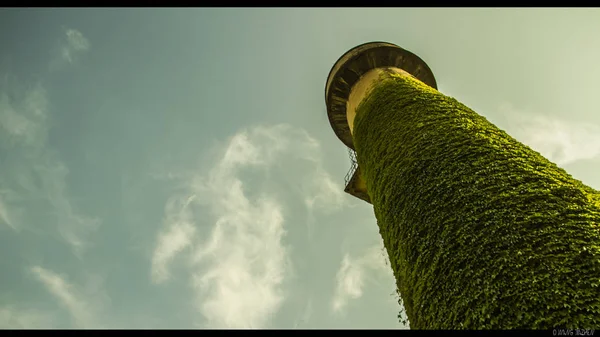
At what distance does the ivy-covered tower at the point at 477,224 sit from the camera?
4422mm

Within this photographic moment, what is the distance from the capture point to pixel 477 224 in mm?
5586

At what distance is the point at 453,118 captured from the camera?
8320mm

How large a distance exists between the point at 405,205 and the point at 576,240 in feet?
9.31

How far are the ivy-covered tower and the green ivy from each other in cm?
1

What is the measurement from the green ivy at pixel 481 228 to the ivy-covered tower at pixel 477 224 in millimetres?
15

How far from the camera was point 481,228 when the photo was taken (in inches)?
217

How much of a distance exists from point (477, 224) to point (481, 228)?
99 millimetres

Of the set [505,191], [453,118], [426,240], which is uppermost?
[453,118]

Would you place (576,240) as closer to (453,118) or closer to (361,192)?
(453,118)

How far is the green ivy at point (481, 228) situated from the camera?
4406 mm

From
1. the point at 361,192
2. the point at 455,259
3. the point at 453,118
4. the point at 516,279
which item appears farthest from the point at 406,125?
the point at 361,192

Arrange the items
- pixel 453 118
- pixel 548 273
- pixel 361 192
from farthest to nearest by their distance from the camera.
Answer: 1. pixel 361 192
2. pixel 453 118
3. pixel 548 273

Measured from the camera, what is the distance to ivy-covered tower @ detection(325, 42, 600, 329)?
4.42 meters

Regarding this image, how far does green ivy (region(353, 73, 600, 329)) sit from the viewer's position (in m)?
4.41
